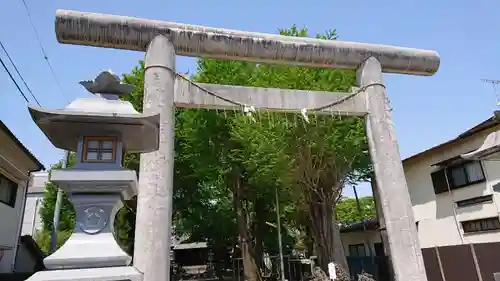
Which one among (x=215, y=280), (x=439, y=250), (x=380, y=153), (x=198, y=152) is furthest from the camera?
(x=215, y=280)

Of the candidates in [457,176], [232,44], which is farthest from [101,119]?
[457,176]

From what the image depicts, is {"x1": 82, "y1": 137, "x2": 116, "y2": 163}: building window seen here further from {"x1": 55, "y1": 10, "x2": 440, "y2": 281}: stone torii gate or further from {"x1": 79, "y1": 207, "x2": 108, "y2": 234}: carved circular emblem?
{"x1": 55, "y1": 10, "x2": 440, "y2": 281}: stone torii gate

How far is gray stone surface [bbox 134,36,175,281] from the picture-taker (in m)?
5.21

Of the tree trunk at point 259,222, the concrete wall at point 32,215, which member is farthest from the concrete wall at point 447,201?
the concrete wall at point 32,215

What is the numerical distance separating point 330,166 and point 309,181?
40.5 inches

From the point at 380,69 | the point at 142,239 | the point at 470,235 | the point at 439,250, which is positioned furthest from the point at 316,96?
the point at 470,235

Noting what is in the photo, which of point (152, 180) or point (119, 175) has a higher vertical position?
point (152, 180)

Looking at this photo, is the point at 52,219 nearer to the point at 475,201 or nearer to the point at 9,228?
the point at 9,228

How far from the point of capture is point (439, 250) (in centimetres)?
1184

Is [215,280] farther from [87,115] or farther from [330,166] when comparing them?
[87,115]

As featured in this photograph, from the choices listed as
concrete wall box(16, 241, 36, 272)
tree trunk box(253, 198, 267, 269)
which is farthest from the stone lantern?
tree trunk box(253, 198, 267, 269)

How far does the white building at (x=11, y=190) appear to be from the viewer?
1083 cm

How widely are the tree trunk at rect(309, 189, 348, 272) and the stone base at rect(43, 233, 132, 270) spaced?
1118cm

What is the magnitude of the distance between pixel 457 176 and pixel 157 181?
13278 millimetres
